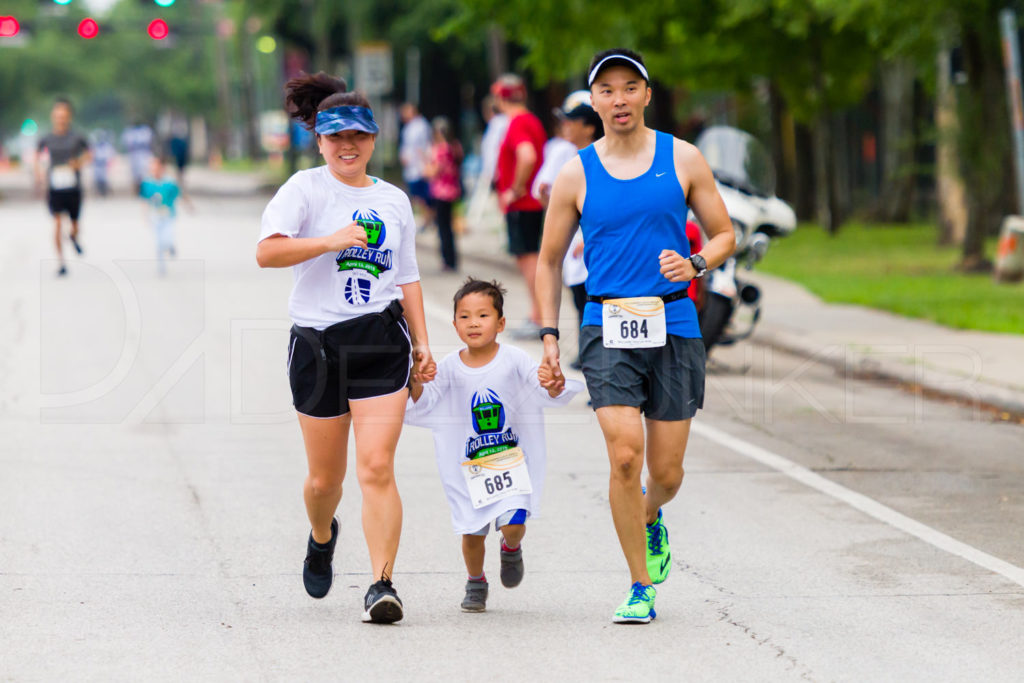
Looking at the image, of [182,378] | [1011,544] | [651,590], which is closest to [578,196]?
[651,590]

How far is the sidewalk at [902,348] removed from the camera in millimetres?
11945

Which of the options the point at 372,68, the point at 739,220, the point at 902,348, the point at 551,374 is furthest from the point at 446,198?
the point at 551,374

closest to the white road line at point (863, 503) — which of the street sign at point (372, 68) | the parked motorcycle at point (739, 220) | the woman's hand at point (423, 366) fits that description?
the parked motorcycle at point (739, 220)

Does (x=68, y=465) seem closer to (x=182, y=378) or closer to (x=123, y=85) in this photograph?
(x=182, y=378)

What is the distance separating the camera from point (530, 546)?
7.31 meters

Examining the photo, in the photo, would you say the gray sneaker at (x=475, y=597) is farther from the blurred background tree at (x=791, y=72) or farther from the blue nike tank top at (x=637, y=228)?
the blurred background tree at (x=791, y=72)

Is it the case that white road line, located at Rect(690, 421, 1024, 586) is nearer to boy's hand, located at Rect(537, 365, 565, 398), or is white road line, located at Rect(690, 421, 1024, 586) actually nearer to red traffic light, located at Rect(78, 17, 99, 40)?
boy's hand, located at Rect(537, 365, 565, 398)

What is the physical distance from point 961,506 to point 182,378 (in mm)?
6289

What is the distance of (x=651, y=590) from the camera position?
6.00m

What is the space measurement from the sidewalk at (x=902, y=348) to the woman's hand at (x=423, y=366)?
627 cm

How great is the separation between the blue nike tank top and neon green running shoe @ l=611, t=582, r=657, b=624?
3.00ft

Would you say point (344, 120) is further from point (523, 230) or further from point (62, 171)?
point (62, 171)

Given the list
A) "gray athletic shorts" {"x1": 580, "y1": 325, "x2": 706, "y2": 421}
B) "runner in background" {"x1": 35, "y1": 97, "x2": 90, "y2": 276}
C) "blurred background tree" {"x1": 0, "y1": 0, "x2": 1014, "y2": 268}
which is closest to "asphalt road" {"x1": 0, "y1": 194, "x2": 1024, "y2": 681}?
"gray athletic shorts" {"x1": 580, "y1": 325, "x2": 706, "y2": 421}

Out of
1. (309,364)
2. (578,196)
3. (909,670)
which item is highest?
(578,196)
